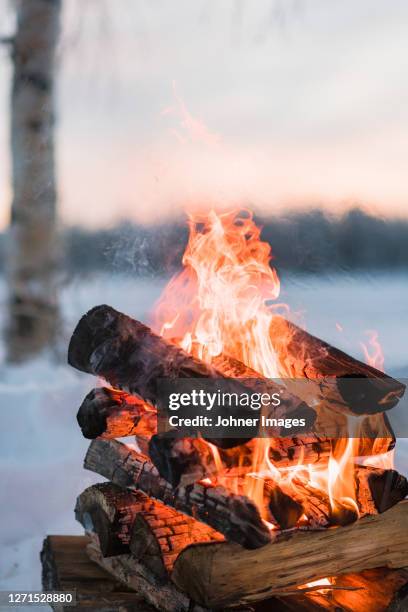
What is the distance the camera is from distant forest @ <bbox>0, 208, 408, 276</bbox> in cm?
536

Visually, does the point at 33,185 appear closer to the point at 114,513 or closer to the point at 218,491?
the point at 114,513

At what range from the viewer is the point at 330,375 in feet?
7.29

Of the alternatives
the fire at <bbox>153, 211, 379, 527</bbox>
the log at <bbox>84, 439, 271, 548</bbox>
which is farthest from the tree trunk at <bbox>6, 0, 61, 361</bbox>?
the log at <bbox>84, 439, 271, 548</bbox>

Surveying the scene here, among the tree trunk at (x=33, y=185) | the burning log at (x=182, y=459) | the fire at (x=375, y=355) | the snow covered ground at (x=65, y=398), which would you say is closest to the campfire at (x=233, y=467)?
the burning log at (x=182, y=459)

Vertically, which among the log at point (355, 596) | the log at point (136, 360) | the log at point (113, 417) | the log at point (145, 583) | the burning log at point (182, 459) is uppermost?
the log at point (136, 360)

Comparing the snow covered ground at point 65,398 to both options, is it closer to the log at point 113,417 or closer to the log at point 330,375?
the log at point 113,417

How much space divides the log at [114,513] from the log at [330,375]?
0.61 meters

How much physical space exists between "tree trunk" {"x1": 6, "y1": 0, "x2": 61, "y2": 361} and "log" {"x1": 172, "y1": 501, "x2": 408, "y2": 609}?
3469 millimetres

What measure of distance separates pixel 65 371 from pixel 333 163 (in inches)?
105

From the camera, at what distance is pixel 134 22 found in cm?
494

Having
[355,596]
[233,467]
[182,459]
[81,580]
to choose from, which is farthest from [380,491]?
[81,580]

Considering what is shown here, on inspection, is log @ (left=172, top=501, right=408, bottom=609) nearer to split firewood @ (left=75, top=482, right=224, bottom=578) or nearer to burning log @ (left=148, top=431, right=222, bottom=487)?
split firewood @ (left=75, top=482, right=224, bottom=578)

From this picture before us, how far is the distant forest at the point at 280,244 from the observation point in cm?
536

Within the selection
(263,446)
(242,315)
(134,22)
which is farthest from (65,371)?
(263,446)
